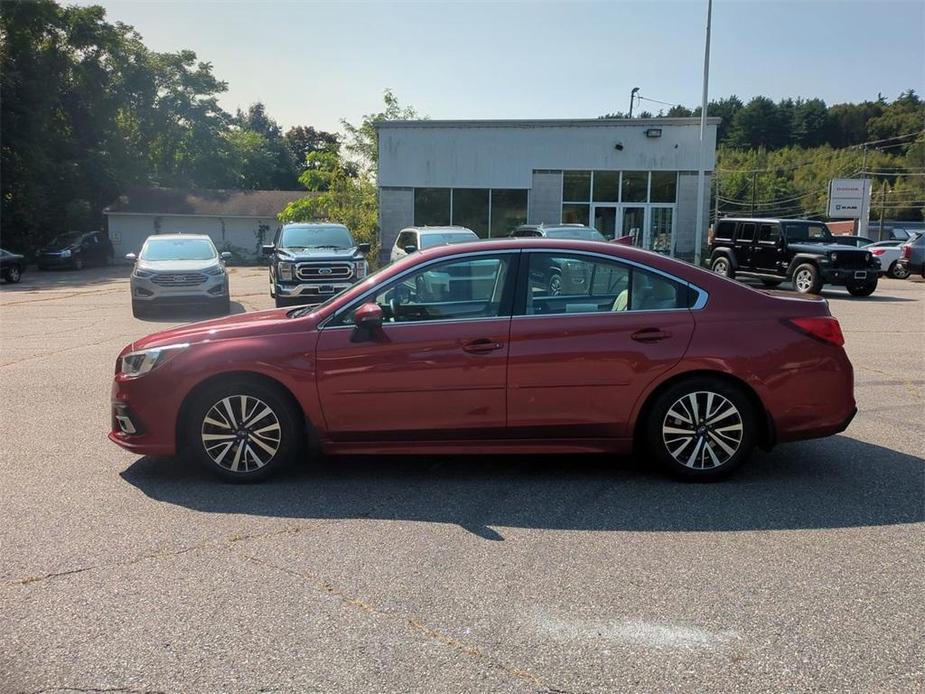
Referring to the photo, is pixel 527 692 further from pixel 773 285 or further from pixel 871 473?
pixel 773 285

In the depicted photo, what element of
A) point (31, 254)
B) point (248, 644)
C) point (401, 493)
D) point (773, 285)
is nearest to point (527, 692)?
point (248, 644)

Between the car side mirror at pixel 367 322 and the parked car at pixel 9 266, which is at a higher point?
the car side mirror at pixel 367 322

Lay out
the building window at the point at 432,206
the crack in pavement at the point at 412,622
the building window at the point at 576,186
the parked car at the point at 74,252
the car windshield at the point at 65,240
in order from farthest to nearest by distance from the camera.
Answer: the car windshield at the point at 65,240 → the parked car at the point at 74,252 → the building window at the point at 432,206 → the building window at the point at 576,186 → the crack in pavement at the point at 412,622

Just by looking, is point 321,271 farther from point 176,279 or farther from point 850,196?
point 850,196

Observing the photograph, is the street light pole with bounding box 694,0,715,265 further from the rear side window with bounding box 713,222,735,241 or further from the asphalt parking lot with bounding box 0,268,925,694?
the asphalt parking lot with bounding box 0,268,925,694

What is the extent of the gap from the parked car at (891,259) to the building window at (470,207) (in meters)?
14.2

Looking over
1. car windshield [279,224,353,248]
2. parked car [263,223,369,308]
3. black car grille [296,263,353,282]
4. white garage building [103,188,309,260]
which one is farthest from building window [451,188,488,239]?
white garage building [103,188,309,260]

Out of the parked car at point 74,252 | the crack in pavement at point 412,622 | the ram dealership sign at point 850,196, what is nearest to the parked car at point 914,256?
the ram dealership sign at point 850,196

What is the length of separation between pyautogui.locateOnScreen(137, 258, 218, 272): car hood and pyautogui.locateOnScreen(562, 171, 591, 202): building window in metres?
17.5

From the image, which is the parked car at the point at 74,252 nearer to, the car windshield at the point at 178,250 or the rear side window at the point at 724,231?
the car windshield at the point at 178,250

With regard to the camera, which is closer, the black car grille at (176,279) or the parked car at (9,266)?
the black car grille at (176,279)

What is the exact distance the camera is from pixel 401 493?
5230 millimetres

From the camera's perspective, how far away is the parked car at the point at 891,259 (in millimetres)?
28672

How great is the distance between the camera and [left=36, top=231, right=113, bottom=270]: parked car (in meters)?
37.5
